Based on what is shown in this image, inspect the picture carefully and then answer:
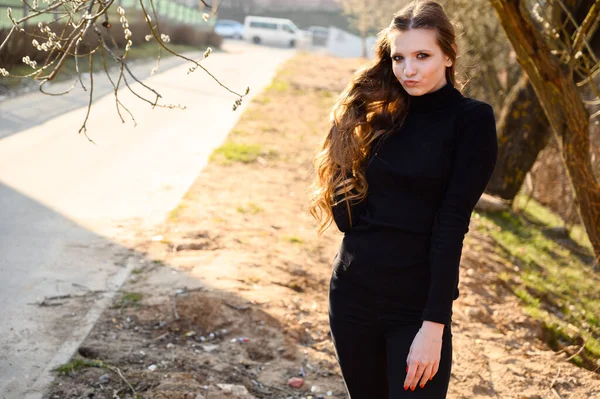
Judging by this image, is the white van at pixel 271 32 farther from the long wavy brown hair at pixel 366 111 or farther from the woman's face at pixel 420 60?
the woman's face at pixel 420 60

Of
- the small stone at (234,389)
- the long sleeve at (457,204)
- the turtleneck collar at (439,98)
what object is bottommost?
the small stone at (234,389)

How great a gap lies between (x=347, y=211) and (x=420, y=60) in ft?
1.95

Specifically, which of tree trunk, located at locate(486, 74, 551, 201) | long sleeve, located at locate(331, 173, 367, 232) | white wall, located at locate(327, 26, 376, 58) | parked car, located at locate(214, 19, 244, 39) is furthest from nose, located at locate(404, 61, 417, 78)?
white wall, located at locate(327, 26, 376, 58)

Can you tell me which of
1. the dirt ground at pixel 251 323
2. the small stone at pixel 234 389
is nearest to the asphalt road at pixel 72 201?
the dirt ground at pixel 251 323

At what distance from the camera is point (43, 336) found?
4793mm

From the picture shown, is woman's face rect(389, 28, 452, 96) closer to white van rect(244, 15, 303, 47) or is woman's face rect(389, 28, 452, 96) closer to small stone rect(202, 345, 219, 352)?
small stone rect(202, 345, 219, 352)

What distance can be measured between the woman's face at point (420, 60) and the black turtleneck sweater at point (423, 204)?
0.15 feet

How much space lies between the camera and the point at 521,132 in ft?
36.4

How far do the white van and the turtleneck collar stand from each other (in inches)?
1982

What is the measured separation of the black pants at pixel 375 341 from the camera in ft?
8.45

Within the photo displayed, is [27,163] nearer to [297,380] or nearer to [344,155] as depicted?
[297,380]

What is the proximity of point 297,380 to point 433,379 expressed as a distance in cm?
219

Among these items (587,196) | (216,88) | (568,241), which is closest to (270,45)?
(216,88)

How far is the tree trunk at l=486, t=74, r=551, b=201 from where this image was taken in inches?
433
